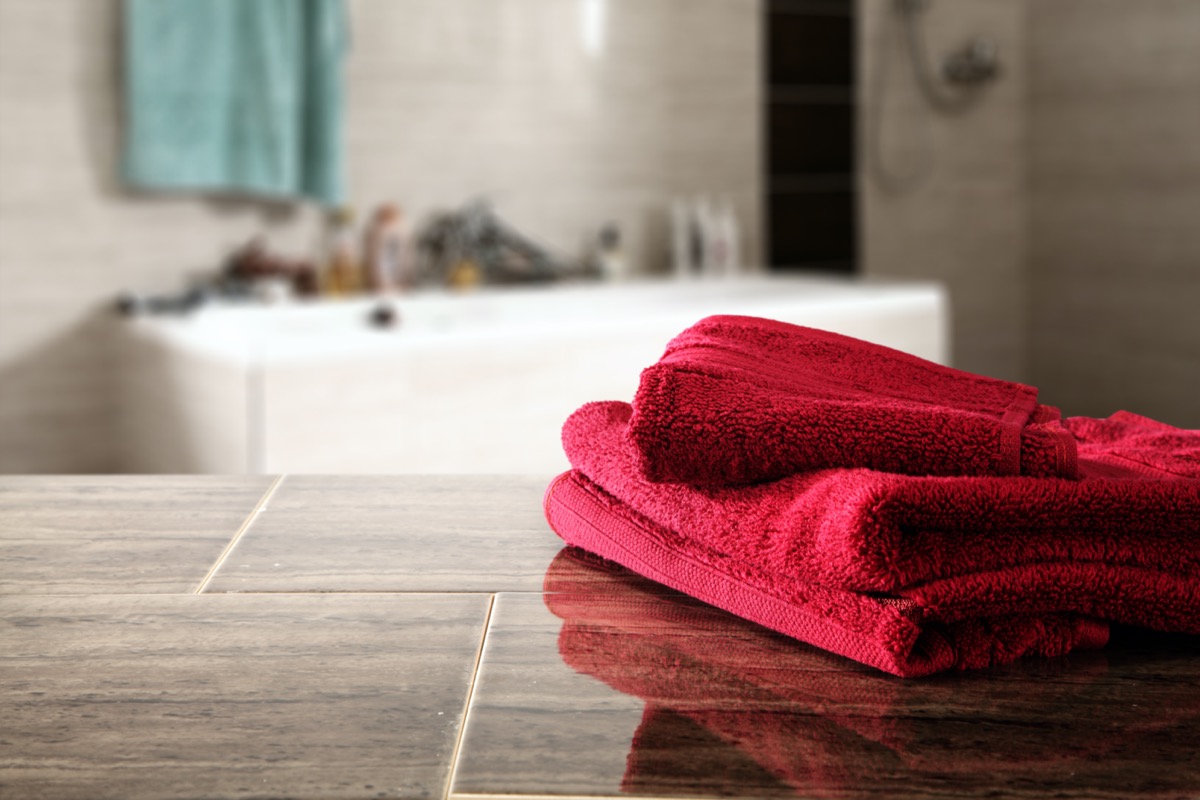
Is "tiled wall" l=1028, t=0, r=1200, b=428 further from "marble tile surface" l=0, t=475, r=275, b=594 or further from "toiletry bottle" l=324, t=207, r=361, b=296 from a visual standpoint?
"marble tile surface" l=0, t=475, r=275, b=594

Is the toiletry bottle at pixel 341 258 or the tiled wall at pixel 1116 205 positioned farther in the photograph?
the tiled wall at pixel 1116 205

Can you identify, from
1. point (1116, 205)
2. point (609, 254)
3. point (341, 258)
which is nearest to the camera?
point (341, 258)

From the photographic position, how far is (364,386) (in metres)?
2.41

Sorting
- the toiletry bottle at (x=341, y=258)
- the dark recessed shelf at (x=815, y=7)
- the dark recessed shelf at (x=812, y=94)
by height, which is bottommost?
the toiletry bottle at (x=341, y=258)

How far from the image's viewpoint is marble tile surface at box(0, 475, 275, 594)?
749 mm

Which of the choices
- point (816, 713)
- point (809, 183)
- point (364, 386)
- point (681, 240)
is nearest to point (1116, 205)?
point (809, 183)

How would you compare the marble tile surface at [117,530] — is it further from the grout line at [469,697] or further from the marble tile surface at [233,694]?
the grout line at [469,697]

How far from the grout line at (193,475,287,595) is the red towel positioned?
0.30m

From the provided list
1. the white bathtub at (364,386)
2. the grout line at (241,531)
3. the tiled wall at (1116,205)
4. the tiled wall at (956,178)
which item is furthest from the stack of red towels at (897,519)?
the tiled wall at (956,178)

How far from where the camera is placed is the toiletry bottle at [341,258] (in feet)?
10.9

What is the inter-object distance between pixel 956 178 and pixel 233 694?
4.13 metres

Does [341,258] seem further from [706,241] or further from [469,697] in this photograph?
[469,697]

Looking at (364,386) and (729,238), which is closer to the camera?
(364,386)

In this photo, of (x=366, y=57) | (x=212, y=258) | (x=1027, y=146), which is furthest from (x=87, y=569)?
(x=1027, y=146)
